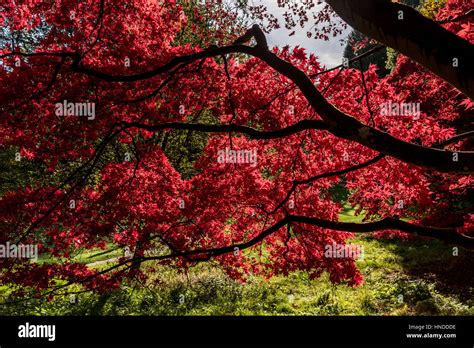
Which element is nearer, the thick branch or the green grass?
the thick branch

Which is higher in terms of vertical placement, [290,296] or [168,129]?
[168,129]

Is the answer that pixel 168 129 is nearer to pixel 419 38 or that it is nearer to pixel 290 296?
pixel 419 38

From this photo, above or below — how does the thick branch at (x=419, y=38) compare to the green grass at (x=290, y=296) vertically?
above

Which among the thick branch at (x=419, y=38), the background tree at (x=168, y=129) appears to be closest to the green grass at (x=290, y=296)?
the background tree at (x=168, y=129)

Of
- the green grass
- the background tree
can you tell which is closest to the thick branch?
the background tree

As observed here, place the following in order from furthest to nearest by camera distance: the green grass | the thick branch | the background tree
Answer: the green grass → the background tree → the thick branch

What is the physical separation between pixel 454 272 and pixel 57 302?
1028 cm

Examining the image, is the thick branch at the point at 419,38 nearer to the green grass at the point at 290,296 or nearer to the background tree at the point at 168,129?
the background tree at the point at 168,129

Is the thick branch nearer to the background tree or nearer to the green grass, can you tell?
the background tree

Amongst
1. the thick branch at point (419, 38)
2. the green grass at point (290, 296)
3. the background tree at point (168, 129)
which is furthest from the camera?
the green grass at point (290, 296)

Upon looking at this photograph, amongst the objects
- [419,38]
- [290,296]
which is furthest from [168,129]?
[290,296]

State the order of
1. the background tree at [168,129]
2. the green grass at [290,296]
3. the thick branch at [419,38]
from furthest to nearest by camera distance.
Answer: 1. the green grass at [290,296]
2. the background tree at [168,129]
3. the thick branch at [419,38]
